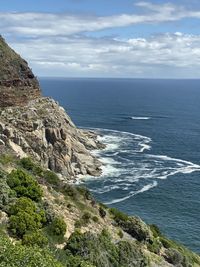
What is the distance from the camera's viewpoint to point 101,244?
1459 inches

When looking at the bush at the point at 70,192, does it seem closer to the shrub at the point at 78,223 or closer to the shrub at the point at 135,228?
the shrub at the point at 135,228

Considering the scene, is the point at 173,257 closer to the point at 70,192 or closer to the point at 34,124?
the point at 70,192

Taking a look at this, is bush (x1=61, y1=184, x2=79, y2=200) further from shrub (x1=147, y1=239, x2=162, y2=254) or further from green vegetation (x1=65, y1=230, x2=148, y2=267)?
shrub (x1=147, y1=239, x2=162, y2=254)

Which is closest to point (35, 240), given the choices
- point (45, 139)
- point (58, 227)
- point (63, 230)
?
point (58, 227)

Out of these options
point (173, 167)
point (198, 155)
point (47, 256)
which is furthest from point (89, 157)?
point (47, 256)

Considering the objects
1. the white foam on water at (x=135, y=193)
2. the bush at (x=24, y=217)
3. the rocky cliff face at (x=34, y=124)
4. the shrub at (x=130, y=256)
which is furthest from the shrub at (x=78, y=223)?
the rocky cliff face at (x=34, y=124)

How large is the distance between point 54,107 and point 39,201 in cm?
7739

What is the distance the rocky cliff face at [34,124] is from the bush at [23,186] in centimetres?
4343

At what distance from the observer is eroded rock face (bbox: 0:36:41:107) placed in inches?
4165

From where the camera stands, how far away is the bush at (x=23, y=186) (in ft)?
135

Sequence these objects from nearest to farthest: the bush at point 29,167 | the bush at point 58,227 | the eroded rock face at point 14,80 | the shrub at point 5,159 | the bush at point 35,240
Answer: the bush at point 35,240, the bush at point 58,227, the shrub at point 5,159, the bush at point 29,167, the eroded rock face at point 14,80

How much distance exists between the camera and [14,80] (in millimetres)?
109250

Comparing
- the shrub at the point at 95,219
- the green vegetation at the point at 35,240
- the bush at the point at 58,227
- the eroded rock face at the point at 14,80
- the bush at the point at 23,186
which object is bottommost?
the shrub at the point at 95,219

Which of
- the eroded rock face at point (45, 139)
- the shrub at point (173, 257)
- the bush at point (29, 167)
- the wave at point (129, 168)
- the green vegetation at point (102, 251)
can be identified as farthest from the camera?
the wave at point (129, 168)
